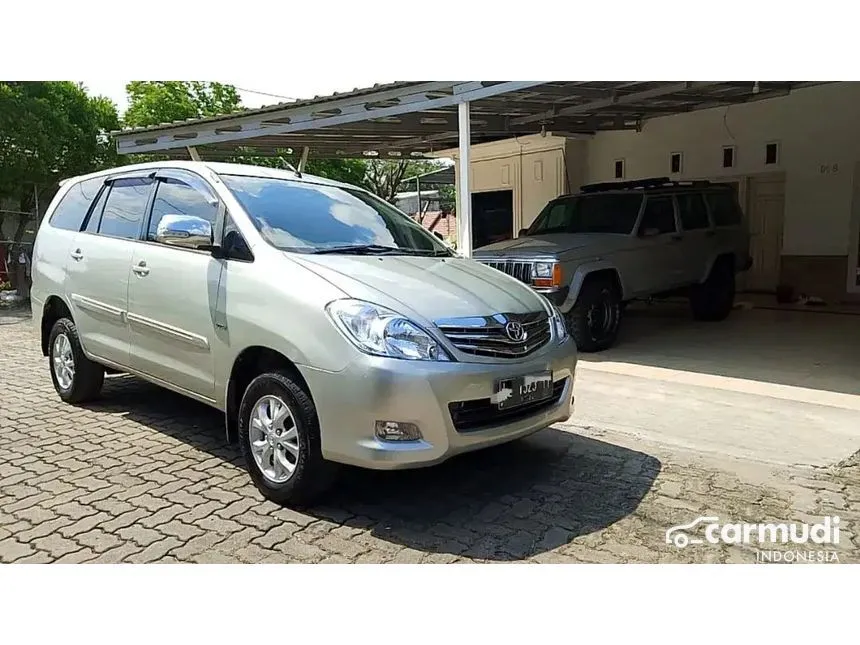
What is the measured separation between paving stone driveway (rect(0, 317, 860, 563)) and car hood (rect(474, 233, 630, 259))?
2948mm

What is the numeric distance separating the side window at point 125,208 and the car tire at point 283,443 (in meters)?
1.89

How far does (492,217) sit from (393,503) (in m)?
12.0

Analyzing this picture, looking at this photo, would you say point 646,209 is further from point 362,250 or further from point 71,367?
point 71,367

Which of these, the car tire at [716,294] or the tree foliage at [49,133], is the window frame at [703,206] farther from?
the tree foliage at [49,133]

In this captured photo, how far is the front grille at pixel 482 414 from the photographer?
3281 millimetres

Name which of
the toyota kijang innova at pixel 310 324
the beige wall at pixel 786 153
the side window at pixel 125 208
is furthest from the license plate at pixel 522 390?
the beige wall at pixel 786 153

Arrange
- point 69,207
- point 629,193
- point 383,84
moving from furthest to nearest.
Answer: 1. point 629,193
2. point 383,84
3. point 69,207

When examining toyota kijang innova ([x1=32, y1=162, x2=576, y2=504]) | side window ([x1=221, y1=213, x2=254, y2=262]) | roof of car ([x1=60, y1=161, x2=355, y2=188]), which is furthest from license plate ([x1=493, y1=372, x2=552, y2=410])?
roof of car ([x1=60, y1=161, x2=355, y2=188])

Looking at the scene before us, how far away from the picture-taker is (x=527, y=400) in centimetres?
357

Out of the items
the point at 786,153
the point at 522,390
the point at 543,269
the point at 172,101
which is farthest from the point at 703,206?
the point at 172,101

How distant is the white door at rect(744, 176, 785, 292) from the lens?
447 inches

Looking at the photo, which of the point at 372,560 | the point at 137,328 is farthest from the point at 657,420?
the point at 137,328

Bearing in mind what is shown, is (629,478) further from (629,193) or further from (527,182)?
(527,182)

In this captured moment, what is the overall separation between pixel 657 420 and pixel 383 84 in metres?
4.98
